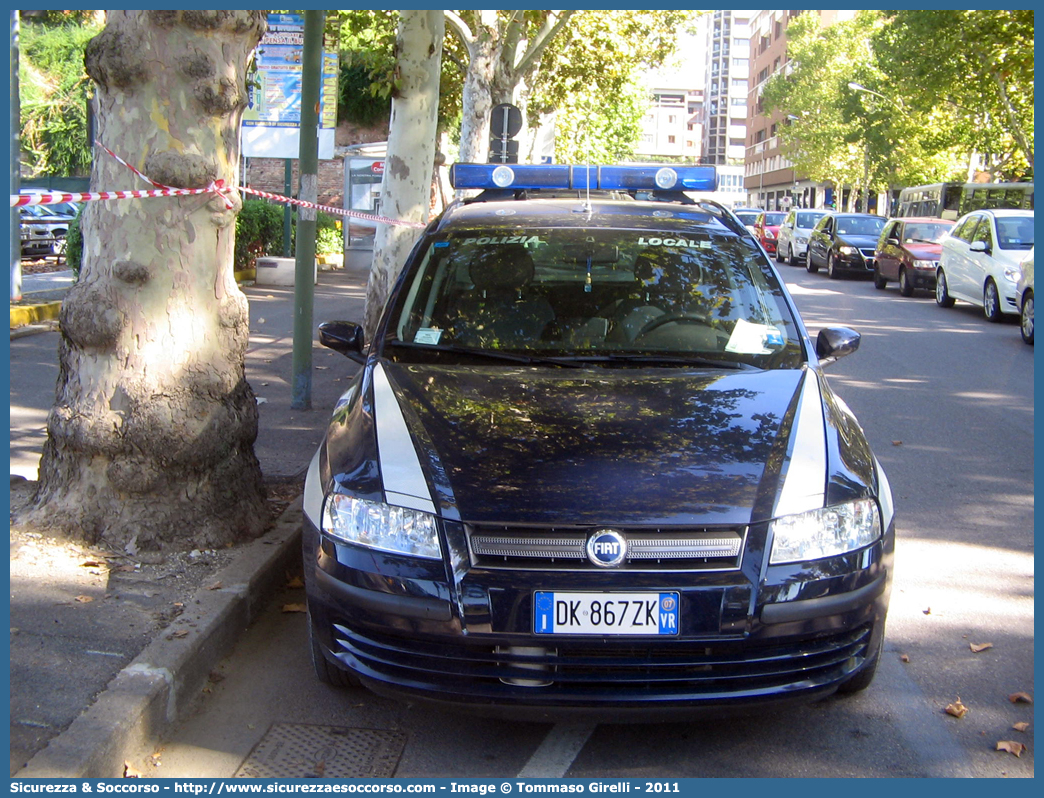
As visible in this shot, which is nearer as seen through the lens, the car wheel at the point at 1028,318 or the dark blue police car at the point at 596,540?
the dark blue police car at the point at 596,540

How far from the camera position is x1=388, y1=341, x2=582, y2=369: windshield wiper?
4336mm

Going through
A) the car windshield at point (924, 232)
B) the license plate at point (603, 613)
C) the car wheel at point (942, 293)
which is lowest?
the license plate at point (603, 613)

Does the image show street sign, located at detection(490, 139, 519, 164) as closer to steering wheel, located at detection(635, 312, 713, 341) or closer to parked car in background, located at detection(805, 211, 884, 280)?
steering wheel, located at detection(635, 312, 713, 341)

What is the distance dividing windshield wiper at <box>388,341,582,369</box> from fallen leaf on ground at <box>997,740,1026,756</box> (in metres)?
1.98

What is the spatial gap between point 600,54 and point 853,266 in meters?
8.69

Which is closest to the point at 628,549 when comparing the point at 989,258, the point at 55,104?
the point at 989,258

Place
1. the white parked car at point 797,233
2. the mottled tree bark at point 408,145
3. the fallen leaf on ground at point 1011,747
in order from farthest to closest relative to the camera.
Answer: the white parked car at point 797,233
the mottled tree bark at point 408,145
the fallen leaf on ground at point 1011,747

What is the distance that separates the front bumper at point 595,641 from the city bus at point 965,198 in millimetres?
32210

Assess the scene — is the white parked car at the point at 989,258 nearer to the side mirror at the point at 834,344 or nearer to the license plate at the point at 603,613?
the side mirror at the point at 834,344

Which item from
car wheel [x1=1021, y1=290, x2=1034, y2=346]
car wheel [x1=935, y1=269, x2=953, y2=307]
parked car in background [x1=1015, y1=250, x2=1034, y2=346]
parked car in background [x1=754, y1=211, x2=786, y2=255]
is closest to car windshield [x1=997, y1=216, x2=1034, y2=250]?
parked car in background [x1=1015, y1=250, x2=1034, y2=346]

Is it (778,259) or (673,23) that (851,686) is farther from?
(778,259)

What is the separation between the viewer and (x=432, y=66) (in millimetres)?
12602

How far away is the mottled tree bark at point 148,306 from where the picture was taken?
15.5ft

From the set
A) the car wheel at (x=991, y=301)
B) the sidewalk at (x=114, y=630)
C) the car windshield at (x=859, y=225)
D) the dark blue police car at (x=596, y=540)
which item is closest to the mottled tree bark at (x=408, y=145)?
the sidewalk at (x=114, y=630)
